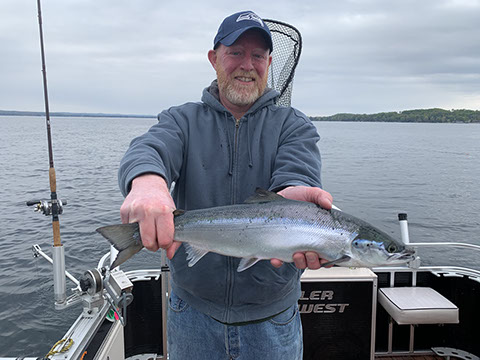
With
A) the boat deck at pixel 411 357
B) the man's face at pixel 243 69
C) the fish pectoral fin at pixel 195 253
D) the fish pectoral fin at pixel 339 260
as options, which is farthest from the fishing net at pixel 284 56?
the boat deck at pixel 411 357

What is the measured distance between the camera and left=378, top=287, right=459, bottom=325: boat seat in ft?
18.2

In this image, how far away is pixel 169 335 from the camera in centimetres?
345

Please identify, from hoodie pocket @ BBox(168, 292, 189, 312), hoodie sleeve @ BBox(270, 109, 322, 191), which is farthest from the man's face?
hoodie pocket @ BBox(168, 292, 189, 312)

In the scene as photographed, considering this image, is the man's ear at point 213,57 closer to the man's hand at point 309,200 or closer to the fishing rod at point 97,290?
the man's hand at point 309,200

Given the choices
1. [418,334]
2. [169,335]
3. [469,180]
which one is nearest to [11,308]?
[169,335]

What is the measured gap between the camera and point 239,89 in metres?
3.34

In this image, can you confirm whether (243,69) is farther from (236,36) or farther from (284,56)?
(284,56)

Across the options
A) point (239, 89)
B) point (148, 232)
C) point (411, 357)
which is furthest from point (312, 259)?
point (411, 357)

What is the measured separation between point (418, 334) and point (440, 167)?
36996 mm

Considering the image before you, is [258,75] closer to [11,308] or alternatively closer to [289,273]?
[289,273]

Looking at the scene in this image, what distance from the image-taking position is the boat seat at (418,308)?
218 inches

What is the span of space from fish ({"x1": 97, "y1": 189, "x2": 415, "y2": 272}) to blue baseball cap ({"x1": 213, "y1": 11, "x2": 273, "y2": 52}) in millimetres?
1323

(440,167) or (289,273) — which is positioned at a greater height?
(289,273)

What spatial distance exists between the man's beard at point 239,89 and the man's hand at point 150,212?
4.32ft
